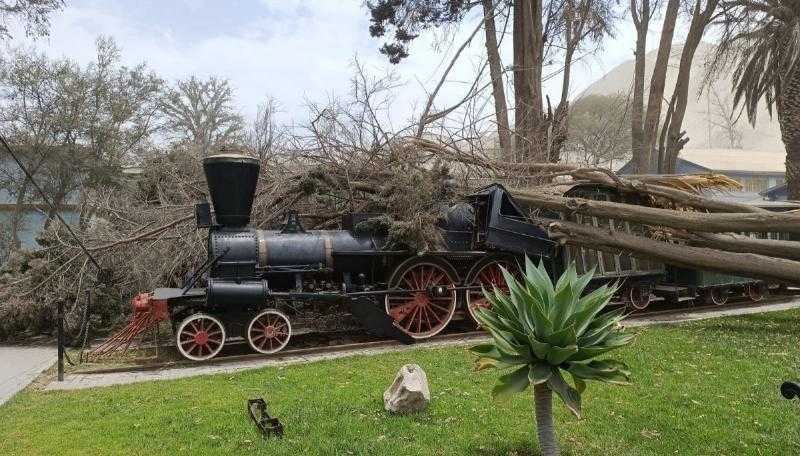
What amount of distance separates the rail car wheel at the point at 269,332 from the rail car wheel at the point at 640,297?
266 inches

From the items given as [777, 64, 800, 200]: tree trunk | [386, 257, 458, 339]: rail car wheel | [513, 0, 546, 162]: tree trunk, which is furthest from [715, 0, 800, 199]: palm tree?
[386, 257, 458, 339]: rail car wheel

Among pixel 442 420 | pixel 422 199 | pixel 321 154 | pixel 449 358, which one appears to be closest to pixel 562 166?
pixel 422 199

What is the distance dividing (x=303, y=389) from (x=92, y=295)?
6.52 metres

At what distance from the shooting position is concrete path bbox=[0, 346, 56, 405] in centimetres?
771

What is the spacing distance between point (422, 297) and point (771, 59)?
13.9m

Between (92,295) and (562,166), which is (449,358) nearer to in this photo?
(562,166)

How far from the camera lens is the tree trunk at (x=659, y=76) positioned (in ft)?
60.2

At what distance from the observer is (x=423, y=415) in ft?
17.4

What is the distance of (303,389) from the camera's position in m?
6.48

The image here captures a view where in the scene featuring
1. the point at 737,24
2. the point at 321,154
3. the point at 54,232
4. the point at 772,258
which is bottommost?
the point at 772,258

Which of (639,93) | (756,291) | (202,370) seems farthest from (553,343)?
(639,93)

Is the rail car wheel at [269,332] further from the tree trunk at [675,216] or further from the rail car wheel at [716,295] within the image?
the rail car wheel at [716,295]

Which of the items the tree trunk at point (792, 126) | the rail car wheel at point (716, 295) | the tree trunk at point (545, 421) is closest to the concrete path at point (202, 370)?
the rail car wheel at point (716, 295)

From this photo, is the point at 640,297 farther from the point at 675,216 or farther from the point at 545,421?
the point at 545,421
